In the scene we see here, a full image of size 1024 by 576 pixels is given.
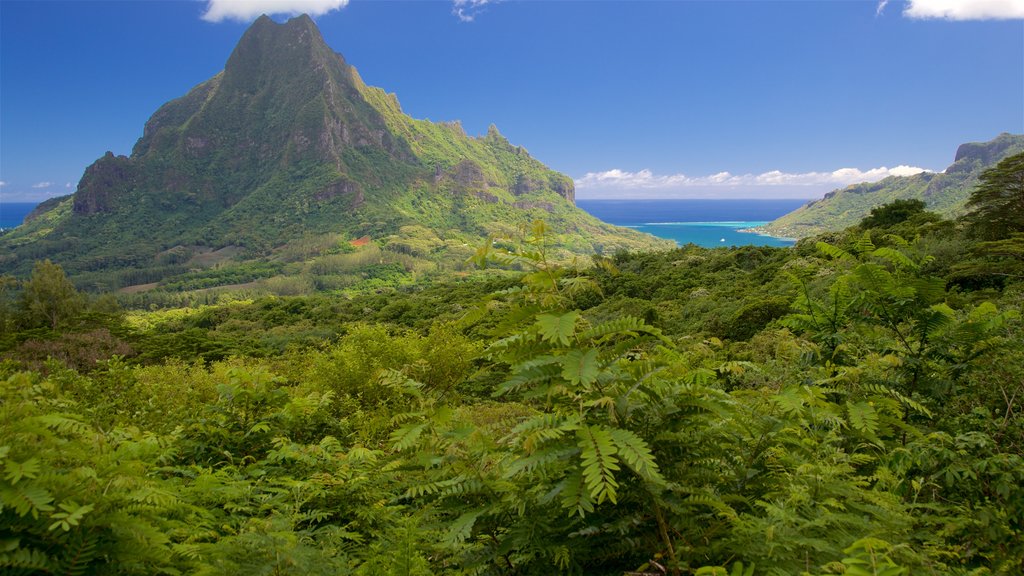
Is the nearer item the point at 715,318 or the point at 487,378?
the point at 487,378

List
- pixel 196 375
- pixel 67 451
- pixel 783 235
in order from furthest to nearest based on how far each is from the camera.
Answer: pixel 783 235 → pixel 196 375 → pixel 67 451

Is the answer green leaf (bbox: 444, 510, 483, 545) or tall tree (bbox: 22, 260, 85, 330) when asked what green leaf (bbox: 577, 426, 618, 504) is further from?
tall tree (bbox: 22, 260, 85, 330)

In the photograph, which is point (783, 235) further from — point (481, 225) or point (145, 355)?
point (145, 355)

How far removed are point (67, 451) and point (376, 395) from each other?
8.93m

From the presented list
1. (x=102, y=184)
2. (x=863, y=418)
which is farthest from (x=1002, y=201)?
(x=102, y=184)

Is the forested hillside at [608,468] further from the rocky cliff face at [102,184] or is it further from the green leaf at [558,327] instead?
the rocky cliff face at [102,184]

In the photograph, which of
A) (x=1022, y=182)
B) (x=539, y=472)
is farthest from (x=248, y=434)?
(x=1022, y=182)

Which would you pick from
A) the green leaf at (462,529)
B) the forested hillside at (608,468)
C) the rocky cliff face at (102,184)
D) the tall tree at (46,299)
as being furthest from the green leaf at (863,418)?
the rocky cliff face at (102,184)

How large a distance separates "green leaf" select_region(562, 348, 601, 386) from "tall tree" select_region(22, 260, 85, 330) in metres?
38.9

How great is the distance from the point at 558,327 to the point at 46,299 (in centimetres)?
4206

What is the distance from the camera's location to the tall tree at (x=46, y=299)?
98.2 feet

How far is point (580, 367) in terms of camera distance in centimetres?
180

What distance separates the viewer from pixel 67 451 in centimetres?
171

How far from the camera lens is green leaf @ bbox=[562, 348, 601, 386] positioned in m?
1.72
